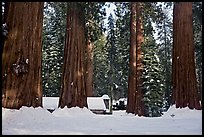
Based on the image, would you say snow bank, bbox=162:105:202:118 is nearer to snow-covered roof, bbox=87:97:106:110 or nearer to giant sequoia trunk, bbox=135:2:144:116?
giant sequoia trunk, bbox=135:2:144:116

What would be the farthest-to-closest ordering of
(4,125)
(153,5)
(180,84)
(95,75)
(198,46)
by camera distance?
(95,75) < (198,46) < (153,5) < (180,84) < (4,125)

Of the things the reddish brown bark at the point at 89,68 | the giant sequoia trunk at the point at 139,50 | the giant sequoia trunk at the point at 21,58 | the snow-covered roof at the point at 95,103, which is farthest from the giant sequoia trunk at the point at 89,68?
the giant sequoia trunk at the point at 21,58

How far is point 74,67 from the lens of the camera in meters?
13.5

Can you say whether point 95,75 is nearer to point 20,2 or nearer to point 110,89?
point 110,89

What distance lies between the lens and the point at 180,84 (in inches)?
494

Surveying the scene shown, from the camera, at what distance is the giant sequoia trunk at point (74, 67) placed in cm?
1305

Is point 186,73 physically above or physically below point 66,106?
above

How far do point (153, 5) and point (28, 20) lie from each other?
1321 centimetres

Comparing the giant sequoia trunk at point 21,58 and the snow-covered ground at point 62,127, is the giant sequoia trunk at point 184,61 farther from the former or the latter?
the giant sequoia trunk at point 21,58

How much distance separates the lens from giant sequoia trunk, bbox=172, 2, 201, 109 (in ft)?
40.6

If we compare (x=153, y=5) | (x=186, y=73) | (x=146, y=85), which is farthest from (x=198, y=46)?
(x=186, y=73)

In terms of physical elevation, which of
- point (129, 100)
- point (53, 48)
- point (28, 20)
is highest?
point (53, 48)

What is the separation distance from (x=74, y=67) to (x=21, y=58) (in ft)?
19.0

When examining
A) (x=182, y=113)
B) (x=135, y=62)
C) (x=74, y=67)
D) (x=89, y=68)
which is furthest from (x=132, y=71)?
(x=182, y=113)
